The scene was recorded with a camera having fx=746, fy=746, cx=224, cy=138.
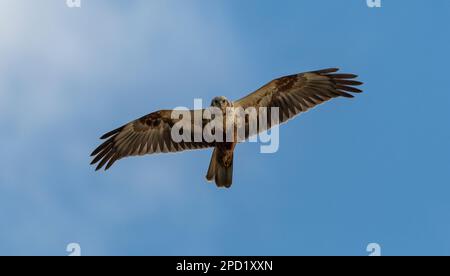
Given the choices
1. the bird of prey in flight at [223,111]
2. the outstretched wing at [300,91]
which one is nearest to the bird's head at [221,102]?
the bird of prey in flight at [223,111]

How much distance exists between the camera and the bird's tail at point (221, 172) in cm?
1672

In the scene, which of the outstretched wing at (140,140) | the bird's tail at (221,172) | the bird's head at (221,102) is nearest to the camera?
the bird's head at (221,102)

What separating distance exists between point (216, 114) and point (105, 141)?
324 cm

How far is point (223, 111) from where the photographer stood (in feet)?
53.3

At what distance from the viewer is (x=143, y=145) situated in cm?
1791

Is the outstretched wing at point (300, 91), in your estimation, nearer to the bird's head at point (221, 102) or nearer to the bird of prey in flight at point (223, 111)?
the bird of prey in flight at point (223, 111)

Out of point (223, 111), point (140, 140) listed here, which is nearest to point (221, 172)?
point (223, 111)

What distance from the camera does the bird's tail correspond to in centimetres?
1672

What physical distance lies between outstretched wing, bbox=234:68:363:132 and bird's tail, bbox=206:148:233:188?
1.31 m

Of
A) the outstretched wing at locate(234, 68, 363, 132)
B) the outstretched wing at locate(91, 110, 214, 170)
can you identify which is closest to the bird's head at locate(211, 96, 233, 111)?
the outstretched wing at locate(234, 68, 363, 132)

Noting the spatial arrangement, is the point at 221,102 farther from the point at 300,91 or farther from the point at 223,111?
the point at 300,91
